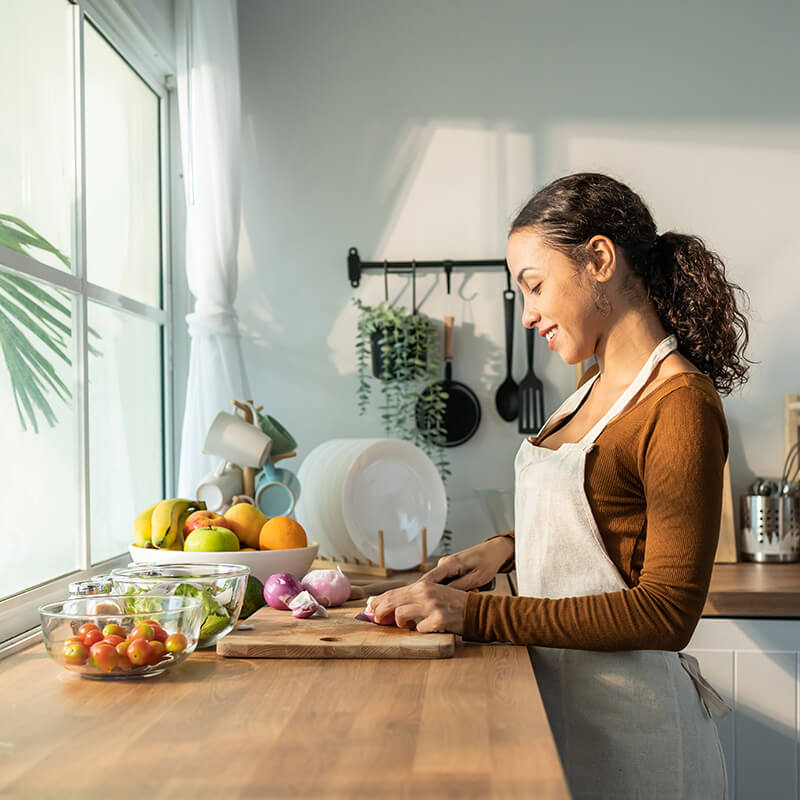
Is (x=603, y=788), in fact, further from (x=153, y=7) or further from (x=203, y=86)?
(x=153, y=7)

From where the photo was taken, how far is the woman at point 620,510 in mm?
1020

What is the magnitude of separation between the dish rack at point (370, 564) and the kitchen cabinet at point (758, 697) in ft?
1.97

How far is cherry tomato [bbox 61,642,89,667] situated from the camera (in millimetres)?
1014

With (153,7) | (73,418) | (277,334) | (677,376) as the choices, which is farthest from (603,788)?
(153,7)

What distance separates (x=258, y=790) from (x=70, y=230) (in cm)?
133

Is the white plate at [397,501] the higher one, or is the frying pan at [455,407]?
the frying pan at [455,407]

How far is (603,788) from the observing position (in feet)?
3.73

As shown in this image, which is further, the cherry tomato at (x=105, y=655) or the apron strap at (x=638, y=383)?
the apron strap at (x=638, y=383)

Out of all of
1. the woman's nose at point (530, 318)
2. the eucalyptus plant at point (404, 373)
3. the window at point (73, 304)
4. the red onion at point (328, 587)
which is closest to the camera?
the woman's nose at point (530, 318)

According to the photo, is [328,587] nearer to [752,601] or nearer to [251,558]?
[251,558]

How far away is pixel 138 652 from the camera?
1.01m

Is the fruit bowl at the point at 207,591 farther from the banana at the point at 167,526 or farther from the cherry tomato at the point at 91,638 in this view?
the banana at the point at 167,526

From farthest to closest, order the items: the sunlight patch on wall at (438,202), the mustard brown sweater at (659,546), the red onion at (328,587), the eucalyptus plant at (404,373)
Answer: the sunlight patch on wall at (438,202) → the eucalyptus plant at (404,373) → the red onion at (328,587) → the mustard brown sweater at (659,546)

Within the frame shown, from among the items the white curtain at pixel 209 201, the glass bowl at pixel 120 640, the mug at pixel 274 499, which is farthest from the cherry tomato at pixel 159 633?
the white curtain at pixel 209 201
